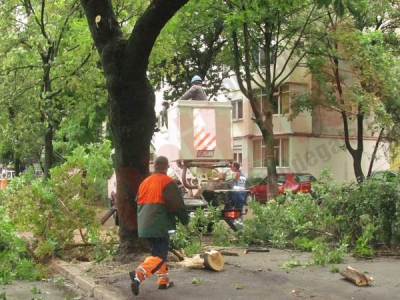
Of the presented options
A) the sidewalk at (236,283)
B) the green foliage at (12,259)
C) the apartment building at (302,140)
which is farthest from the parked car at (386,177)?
the apartment building at (302,140)

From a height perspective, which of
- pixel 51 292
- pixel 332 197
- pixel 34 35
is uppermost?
pixel 34 35

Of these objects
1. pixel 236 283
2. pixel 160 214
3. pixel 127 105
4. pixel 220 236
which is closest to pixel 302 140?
pixel 220 236

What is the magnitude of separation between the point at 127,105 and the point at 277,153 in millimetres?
27664

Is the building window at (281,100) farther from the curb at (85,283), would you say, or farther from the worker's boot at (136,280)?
the worker's boot at (136,280)

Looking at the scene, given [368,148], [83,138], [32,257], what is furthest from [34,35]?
[368,148]

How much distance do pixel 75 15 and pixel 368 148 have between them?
26074mm

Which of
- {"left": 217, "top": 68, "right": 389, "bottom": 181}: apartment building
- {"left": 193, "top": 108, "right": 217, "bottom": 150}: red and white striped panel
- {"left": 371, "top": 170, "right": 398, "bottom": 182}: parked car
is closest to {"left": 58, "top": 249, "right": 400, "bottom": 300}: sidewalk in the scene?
{"left": 371, "top": 170, "right": 398, "bottom": 182}: parked car

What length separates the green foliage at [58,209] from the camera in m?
9.84

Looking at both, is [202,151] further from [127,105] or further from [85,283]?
[85,283]

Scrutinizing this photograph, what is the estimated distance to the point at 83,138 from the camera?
82.6 ft

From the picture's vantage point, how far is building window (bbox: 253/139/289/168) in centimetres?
3494

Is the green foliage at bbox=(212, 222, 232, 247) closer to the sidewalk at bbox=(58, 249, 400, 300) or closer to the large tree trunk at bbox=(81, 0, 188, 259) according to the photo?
the sidewalk at bbox=(58, 249, 400, 300)

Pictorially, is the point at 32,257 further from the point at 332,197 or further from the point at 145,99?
the point at 332,197

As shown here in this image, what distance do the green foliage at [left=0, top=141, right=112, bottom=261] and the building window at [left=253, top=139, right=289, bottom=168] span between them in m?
24.4
